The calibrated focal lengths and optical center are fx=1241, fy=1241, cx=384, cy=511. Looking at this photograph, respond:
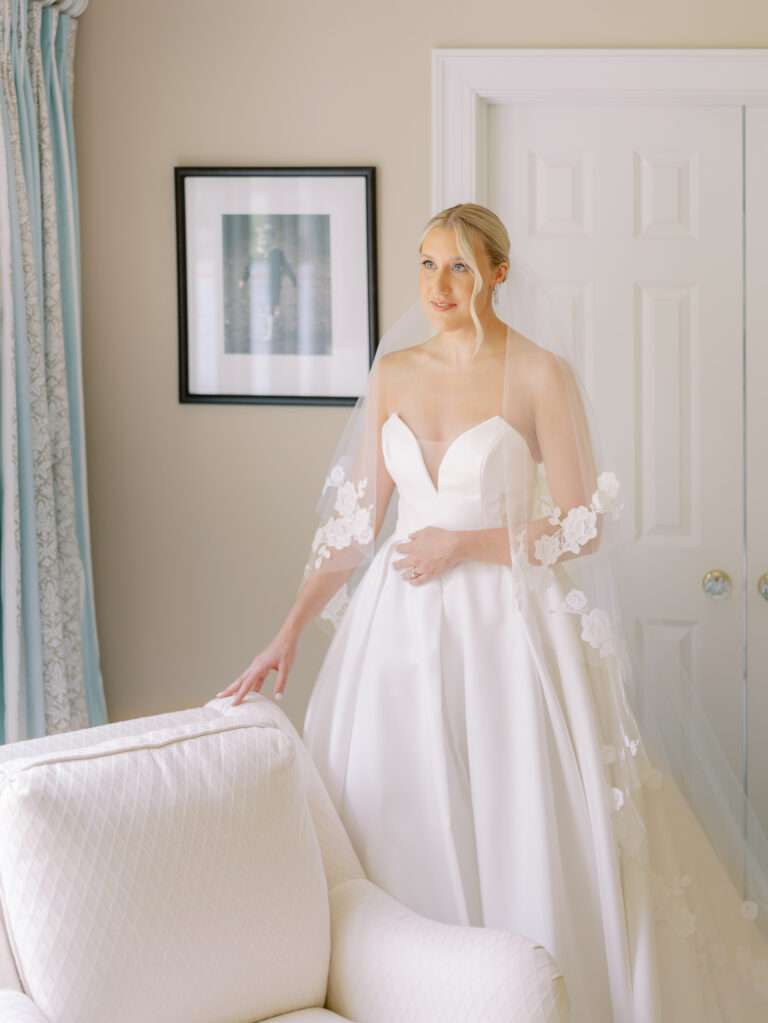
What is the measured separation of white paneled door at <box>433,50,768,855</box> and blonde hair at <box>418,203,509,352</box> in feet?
2.74

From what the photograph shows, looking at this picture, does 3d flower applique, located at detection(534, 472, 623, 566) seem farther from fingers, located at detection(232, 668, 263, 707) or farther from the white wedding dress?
fingers, located at detection(232, 668, 263, 707)

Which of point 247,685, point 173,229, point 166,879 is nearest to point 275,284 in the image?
point 173,229

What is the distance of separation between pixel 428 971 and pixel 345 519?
86 centimetres

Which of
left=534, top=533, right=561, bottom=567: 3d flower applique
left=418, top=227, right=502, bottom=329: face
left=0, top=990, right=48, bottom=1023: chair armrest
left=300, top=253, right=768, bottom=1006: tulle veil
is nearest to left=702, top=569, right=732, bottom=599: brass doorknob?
left=300, top=253, right=768, bottom=1006: tulle veil

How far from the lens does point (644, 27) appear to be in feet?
9.81

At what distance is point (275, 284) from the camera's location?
3.08 metres

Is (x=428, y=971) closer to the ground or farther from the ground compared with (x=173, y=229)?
closer to the ground

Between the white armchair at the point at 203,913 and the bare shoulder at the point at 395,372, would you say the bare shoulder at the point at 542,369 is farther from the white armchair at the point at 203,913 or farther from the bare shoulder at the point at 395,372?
the white armchair at the point at 203,913

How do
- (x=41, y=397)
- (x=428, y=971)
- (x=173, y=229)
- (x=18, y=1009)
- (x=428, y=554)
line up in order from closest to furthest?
(x=18, y=1009) < (x=428, y=971) < (x=428, y=554) < (x=41, y=397) < (x=173, y=229)

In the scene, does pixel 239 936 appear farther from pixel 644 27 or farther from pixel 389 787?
pixel 644 27

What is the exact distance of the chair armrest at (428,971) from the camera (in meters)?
1.65

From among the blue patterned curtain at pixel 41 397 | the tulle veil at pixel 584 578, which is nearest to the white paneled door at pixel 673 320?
the tulle veil at pixel 584 578

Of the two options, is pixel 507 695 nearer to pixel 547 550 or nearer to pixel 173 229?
pixel 547 550

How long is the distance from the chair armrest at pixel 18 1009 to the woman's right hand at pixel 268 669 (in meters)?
0.68
